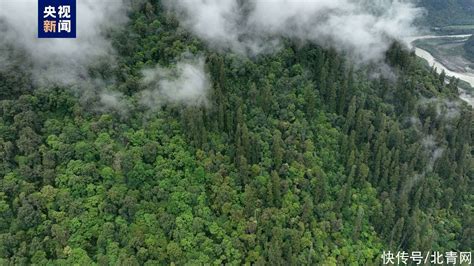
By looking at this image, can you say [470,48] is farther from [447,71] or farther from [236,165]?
[236,165]

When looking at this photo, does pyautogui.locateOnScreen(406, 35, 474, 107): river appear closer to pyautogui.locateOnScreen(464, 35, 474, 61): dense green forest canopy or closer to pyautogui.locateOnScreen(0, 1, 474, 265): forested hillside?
pyautogui.locateOnScreen(464, 35, 474, 61): dense green forest canopy

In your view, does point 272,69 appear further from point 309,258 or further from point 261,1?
point 309,258

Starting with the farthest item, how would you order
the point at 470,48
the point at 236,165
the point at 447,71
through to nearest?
the point at 470,48
the point at 447,71
the point at 236,165

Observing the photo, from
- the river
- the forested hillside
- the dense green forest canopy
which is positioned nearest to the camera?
the forested hillside

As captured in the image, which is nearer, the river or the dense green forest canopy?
the river

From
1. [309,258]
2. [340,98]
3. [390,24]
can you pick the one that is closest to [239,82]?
[340,98]

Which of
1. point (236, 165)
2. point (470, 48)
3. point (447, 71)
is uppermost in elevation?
point (470, 48)

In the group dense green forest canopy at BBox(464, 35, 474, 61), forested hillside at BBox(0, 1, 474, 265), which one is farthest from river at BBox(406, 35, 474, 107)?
forested hillside at BBox(0, 1, 474, 265)

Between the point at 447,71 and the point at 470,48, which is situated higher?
the point at 470,48

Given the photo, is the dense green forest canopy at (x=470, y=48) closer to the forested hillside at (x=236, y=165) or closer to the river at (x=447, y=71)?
the river at (x=447, y=71)

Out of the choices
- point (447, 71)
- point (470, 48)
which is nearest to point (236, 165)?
point (447, 71)
